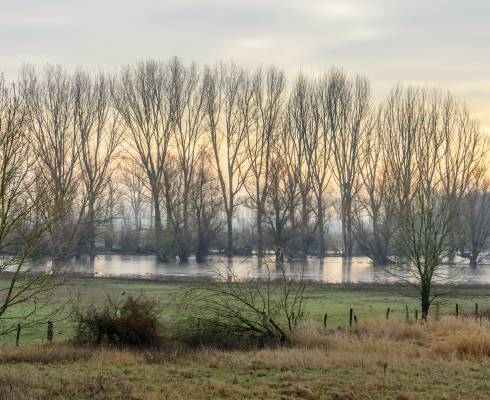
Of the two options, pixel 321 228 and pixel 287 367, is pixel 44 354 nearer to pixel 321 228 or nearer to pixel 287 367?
pixel 287 367

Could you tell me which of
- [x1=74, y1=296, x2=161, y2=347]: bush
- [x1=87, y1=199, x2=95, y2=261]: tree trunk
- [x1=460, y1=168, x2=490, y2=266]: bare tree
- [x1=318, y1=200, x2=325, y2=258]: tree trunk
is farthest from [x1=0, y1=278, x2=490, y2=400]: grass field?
[x1=460, y1=168, x2=490, y2=266]: bare tree

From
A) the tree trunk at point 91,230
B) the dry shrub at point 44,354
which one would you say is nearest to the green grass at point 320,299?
the dry shrub at point 44,354

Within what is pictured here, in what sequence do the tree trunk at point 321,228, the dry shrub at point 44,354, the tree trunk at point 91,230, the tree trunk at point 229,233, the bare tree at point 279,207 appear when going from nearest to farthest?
the dry shrub at point 44,354, the tree trunk at point 91,230, the bare tree at point 279,207, the tree trunk at point 229,233, the tree trunk at point 321,228

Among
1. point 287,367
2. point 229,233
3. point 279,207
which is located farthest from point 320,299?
point 229,233

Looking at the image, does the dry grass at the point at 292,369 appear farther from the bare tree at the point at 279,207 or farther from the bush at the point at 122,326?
the bare tree at the point at 279,207

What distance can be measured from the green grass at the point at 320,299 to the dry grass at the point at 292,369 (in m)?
3.71

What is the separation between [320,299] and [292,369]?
61.6 feet

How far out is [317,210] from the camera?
69500 mm

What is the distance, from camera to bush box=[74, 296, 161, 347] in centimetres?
1772

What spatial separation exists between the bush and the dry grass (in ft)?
3.00

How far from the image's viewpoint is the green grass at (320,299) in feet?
72.4

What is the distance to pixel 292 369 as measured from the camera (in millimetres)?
13922

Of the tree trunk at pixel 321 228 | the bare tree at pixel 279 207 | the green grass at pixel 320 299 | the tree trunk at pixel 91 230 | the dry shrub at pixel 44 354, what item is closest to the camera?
the dry shrub at pixel 44 354

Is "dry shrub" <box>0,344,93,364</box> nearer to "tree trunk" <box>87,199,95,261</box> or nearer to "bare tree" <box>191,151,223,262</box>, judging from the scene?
"tree trunk" <box>87,199,95,261</box>
